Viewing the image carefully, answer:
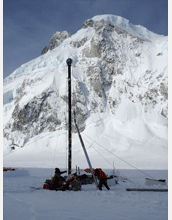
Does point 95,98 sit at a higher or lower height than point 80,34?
lower

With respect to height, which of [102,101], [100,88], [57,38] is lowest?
[102,101]

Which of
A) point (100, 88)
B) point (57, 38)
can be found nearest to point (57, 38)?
point (57, 38)

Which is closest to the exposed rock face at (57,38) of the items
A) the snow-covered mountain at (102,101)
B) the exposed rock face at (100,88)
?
the snow-covered mountain at (102,101)

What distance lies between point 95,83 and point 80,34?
30.9 m

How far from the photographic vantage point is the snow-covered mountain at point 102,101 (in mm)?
48281

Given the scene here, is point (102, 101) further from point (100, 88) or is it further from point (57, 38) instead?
point (57, 38)

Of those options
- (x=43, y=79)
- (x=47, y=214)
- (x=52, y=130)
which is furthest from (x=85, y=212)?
(x=43, y=79)

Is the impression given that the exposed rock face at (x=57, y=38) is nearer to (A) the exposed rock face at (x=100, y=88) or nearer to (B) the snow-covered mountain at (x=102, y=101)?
(B) the snow-covered mountain at (x=102, y=101)

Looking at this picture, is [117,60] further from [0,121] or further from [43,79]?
Answer: [0,121]

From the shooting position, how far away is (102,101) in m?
60.4

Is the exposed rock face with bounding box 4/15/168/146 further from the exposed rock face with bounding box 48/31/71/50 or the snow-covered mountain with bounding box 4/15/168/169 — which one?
the exposed rock face with bounding box 48/31/71/50

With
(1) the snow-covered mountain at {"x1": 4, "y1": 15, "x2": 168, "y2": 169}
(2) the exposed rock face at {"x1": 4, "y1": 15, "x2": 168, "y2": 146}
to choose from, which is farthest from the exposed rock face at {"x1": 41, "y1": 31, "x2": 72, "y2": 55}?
(2) the exposed rock face at {"x1": 4, "y1": 15, "x2": 168, "y2": 146}

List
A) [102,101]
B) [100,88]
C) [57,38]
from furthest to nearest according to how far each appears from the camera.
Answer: [57,38] → [100,88] → [102,101]

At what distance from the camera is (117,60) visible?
63.9 m
